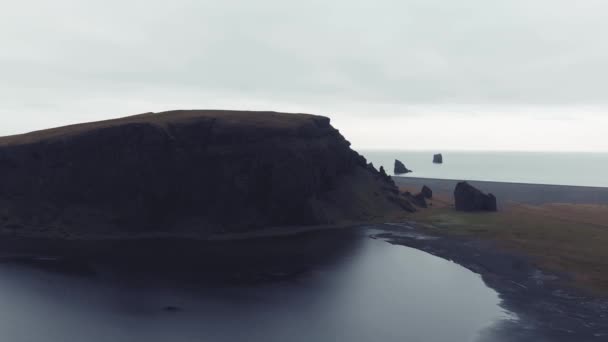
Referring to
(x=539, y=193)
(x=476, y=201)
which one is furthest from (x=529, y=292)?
(x=539, y=193)

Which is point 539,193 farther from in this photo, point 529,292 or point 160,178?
point 160,178

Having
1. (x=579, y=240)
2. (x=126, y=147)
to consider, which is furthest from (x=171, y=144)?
(x=579, y=240)

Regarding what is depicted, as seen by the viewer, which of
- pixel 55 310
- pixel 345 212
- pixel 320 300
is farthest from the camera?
pixel 345 212

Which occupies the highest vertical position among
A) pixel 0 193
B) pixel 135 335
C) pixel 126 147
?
pixel 126 147

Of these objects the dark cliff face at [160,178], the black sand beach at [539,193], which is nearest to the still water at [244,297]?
the dark cliff face at [160,178]

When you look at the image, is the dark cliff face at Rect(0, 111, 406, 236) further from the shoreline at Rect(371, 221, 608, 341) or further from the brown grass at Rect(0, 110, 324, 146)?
the shoreline at Rect(371, 221, 608, 341)

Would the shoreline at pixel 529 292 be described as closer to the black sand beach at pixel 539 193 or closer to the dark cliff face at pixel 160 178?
the dark cliff face at pixel 160 178

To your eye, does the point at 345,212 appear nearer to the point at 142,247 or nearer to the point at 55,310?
the point at 142,247
